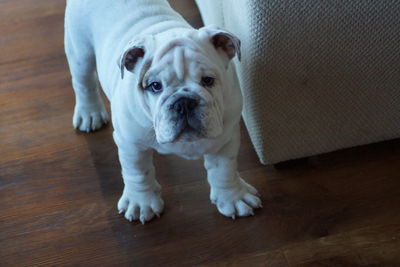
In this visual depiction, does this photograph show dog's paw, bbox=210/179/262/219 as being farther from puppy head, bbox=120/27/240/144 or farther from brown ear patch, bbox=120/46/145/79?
brown ear patch, bbox=120/46/145/79

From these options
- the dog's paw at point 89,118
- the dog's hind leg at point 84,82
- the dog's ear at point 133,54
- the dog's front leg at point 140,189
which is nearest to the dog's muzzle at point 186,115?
the dog's ear at point 133,54

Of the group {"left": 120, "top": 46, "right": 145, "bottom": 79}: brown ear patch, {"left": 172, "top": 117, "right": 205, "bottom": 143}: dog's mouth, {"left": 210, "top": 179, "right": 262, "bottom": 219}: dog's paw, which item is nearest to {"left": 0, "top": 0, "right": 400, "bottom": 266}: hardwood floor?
{"left": 210, "top": 179, "right": 262, "bottom": 219}: dog's paw

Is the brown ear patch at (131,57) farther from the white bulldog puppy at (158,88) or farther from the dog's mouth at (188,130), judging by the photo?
the dog's mouth at (188,130)

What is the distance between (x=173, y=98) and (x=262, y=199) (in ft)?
1.80

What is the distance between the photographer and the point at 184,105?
1070 millimetres

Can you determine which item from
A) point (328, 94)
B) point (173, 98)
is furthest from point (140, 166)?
point (328, 94)

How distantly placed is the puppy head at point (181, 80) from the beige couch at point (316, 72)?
0.14 m

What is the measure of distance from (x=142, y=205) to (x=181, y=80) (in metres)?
0.49

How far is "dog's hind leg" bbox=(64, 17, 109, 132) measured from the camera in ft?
4.88

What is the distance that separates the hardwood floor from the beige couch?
0.33 ft

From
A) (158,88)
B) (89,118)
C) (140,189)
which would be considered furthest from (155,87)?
(89,118)

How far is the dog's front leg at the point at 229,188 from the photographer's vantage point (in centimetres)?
135

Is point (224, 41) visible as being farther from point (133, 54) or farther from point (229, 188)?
point (229, 188)

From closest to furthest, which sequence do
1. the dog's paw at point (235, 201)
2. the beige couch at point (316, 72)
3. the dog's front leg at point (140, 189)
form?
1. the beige couch at point (316, 72)
2. the dog's front leg at point (140, 189)
3. the dog's paw at point (235, 201)
